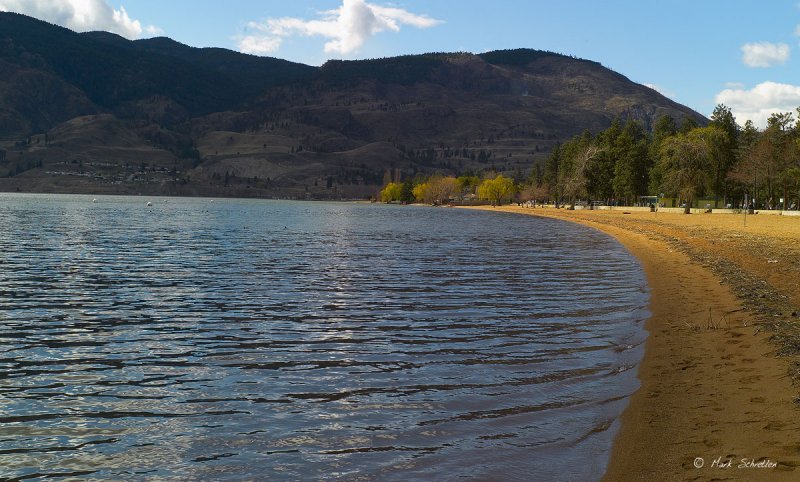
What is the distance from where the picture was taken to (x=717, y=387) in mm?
14445

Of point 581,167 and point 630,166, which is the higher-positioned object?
point 581,167

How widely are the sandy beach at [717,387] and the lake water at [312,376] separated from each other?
61cm

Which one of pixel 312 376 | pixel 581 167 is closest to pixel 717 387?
pixel 312 376

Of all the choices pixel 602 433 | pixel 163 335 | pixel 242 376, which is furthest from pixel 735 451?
pixel 163 335

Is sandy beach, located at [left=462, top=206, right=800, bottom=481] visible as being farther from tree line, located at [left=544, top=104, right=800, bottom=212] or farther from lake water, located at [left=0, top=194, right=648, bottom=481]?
tree line, located at [left=544, top=104, right=800, bottom=212]

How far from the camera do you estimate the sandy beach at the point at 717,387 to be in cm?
1033

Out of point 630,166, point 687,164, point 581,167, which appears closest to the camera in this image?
point 687,164

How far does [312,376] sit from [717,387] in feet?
28.5

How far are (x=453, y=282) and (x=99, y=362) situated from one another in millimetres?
21128

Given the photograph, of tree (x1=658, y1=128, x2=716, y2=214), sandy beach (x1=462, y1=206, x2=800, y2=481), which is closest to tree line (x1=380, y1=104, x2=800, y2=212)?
tree (x1=658, y1=128, x2=716, y2=214)

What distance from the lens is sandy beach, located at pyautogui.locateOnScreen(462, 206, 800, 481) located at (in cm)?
1033

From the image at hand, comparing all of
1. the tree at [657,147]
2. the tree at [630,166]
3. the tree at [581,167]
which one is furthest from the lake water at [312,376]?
the tree at [581,167]

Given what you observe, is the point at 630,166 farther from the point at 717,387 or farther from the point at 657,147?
the point at 717,387

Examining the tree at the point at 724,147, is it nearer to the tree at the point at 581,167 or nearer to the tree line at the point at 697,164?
the tree line at the point at 697,164
